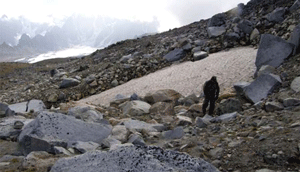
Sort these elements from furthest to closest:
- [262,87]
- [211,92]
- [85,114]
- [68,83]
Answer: [68,83]
[262,87]
[211,92]
[85,114]

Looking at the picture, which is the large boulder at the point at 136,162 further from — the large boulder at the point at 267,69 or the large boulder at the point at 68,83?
the large boulder at the point at 68,83

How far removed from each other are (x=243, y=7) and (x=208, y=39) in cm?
486

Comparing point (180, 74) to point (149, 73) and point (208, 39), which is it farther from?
point (208, 39)

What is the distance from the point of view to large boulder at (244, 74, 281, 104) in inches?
332

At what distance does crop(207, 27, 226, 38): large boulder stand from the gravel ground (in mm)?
2677

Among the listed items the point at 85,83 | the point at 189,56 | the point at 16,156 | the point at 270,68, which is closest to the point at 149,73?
the point at 189,56

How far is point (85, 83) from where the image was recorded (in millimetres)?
17438

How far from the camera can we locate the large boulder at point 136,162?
11.3 ft

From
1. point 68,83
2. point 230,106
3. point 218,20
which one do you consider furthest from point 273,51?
point 68,83

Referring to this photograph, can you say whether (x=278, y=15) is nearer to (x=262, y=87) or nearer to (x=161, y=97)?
(x=262, y=87)

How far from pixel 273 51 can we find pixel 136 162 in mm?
9243

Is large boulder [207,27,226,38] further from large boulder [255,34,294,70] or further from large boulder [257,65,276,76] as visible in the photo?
large boulder [257,65,276,76]

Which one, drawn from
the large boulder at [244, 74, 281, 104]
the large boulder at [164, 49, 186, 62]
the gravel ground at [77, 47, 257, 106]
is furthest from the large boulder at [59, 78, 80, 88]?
the large boulder at [244, 74, 281, 104]

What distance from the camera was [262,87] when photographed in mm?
8703
